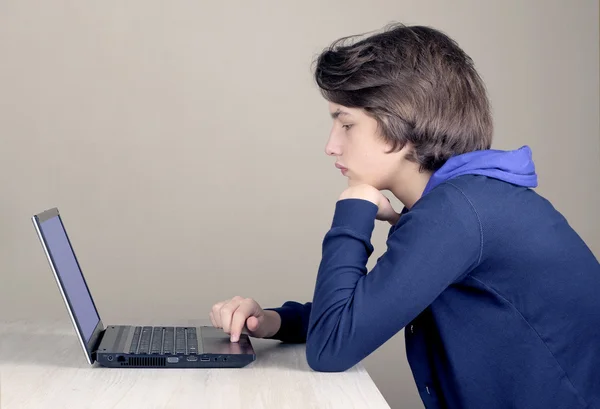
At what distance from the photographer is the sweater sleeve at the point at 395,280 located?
1.21 meters

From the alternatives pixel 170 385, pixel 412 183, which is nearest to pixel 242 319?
pixel 170 385

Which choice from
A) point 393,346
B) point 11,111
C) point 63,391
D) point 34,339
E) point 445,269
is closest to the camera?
point 63,391

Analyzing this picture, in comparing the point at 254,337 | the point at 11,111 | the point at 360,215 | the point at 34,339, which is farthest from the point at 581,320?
the point at 11,111

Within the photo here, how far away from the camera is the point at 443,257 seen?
122cm

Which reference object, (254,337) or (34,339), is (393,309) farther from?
(34,339)

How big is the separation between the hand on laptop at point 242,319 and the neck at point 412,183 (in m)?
0.33

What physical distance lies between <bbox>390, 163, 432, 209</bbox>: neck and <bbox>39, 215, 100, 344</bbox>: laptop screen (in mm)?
596

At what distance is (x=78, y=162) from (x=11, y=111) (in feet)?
1.01

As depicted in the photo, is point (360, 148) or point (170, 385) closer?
point (170, 385)

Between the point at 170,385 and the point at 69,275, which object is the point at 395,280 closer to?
the point at 170,385

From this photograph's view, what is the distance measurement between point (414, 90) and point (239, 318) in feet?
1.67

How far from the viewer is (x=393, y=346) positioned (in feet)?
10.4

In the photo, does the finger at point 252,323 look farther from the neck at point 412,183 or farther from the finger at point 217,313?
the neck at point 412,183

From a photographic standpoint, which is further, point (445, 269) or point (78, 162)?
point (78, 162)
